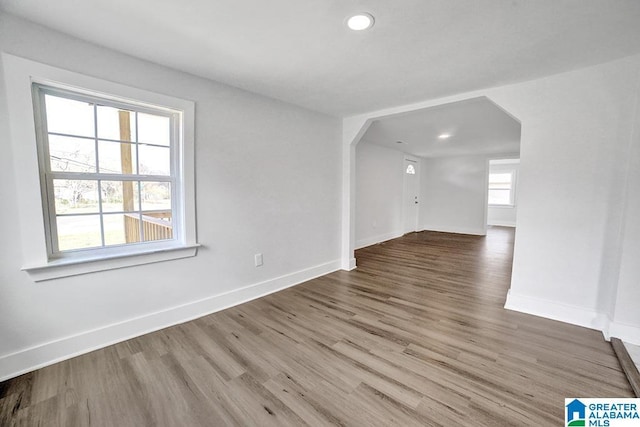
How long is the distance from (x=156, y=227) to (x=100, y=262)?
1.73 feet

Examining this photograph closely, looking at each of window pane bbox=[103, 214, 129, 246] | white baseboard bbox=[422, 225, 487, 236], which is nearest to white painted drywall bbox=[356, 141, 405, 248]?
white baseboard bbox=[422, 225, 487, 236]

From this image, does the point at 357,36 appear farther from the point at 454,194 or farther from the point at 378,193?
the point at 454,194

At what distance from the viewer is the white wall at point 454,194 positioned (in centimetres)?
740

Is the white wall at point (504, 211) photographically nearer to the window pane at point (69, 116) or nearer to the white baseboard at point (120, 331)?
the white baseboard at point (120, 331)

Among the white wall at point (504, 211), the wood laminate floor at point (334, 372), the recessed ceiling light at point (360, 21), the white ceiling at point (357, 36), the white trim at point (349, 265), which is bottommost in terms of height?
the wood laminate floor at point (334, 372)

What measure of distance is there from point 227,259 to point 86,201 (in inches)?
50.3

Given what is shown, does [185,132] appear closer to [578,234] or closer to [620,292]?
[578,234]

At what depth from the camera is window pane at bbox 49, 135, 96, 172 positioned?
192cm

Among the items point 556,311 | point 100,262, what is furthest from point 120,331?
point 556,311

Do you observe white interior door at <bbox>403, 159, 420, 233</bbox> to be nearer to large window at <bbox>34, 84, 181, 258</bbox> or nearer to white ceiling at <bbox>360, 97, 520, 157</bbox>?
white ceiling at <bbox>360, 97, 520, 157</bbox>

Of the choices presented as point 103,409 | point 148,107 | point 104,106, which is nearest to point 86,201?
point 104,106

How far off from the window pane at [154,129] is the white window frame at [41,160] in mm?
122

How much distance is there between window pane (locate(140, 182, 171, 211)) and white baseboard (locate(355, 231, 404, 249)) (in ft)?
12.9

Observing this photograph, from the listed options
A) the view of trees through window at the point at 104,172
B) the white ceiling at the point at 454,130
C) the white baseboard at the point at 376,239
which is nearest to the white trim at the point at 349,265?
the white baseboard at the point at 376,239
